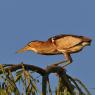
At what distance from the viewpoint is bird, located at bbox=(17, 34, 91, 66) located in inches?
335

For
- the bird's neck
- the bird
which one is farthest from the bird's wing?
the bird's neck

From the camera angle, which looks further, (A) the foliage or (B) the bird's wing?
(B) the bird's wing

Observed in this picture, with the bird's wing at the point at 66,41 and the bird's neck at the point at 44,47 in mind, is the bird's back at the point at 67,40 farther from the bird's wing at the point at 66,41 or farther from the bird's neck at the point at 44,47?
the bird's neck at the point at 44,47

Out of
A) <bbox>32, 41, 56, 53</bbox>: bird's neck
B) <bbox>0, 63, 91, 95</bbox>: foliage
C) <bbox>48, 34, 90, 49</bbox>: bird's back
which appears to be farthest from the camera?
<bbox>32, 41, 56, 53</bbox>: bird's neck

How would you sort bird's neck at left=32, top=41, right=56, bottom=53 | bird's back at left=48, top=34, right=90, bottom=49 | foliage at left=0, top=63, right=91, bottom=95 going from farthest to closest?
bird's neck at left=32, top=41, right=56, bottom=53
bird's back at left=48, top=34, right=90, bottom=49
foliage at left=0, top=63, right=91, bottom=95

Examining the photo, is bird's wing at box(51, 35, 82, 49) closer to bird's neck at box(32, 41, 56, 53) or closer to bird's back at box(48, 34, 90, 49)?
bird's back at box(48, 34, 90, 49)

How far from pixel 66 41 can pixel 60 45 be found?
0.87 feet

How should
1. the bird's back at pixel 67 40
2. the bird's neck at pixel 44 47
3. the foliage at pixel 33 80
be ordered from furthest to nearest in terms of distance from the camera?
the bird's neck at pixel 44 47 → the bird's back at pixel 67 40 → the foliage at pixel 33 80

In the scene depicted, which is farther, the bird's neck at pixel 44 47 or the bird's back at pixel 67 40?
the bird's neck at pixel 44 47

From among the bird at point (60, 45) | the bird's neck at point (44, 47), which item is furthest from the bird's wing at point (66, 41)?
the bird's neck at point (44, 47)

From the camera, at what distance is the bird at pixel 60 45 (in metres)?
8.50

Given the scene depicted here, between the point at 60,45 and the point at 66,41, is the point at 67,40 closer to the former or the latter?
the point at 66,41

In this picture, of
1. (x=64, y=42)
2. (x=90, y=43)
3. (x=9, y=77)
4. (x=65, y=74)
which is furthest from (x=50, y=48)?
(x=9, y=77)

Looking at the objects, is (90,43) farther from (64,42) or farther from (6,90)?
(6,90)
